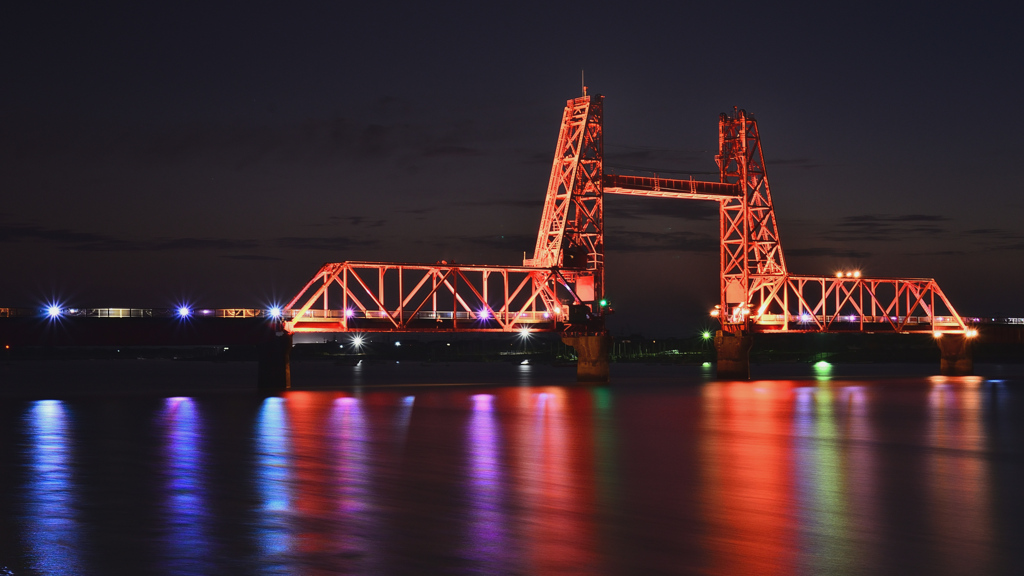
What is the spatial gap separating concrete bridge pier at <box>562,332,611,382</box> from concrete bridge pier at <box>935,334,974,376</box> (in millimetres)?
56641

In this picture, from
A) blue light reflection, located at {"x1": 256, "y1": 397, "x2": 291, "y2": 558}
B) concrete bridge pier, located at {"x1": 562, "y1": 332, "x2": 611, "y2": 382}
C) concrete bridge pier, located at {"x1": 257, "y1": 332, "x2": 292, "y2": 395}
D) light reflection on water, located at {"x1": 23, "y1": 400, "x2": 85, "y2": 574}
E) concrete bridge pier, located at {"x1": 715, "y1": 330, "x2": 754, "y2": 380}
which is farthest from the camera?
concrete bridge pier, located at {"x1": 715, "y1": 330, "x2": 754, "y2": 380}

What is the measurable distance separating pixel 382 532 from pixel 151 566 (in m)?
4.33

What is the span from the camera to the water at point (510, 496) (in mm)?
16281

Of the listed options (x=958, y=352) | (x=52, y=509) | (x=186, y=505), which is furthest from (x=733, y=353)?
(x=52, y=509)

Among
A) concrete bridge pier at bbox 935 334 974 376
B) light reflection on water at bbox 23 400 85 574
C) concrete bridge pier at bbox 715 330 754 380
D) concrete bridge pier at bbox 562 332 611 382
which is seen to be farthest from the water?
concrete bridge pier at bbox 935 334 974 376

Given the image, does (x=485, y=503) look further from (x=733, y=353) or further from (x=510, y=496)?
(x=733, y=353)

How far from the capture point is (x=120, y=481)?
2569 cm

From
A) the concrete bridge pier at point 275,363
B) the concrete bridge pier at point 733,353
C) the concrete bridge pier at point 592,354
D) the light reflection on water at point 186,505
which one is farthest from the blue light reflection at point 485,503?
the concrete bridge pier at point 733,353

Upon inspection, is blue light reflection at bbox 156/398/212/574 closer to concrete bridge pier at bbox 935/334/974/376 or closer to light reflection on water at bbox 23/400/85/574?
light reflection on water at bbox 23/400/85/574

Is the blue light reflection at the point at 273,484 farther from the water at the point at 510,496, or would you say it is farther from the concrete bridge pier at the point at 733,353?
the concrete bridge pier at the point at 733,353

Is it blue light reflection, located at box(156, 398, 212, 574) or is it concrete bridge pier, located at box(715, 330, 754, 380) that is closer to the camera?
blue light reflection, located at box(156, 398, 212, 574)

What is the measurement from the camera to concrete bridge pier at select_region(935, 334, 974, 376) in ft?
414

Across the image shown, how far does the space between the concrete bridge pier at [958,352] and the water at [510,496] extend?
84.5 metres

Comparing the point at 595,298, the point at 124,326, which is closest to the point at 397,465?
the point at 124,326
